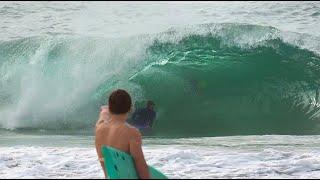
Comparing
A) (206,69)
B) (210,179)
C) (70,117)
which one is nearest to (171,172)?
(210,179)

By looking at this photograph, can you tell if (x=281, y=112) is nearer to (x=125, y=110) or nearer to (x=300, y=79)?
(x=300, y=79)

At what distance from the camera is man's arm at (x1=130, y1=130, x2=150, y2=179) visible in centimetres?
423

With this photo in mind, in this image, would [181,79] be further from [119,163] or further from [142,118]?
[119,163]

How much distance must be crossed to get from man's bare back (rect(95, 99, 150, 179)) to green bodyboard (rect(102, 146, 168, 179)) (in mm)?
39

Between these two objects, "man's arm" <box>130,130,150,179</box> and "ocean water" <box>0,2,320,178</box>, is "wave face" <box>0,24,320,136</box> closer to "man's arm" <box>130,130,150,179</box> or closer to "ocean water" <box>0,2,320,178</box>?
"ocean water" <box>0,2,320,178</box>

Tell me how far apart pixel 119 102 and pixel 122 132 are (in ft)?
0.69

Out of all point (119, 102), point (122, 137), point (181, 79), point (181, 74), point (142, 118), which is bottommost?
point (142, 118)

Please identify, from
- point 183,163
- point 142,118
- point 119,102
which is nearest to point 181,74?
point 142,118

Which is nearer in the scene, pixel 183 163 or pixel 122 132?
pixel 122 132

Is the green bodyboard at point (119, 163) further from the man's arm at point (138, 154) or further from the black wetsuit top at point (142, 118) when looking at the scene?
the black wetsuit top at point (142, 118)

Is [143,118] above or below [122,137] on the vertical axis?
below

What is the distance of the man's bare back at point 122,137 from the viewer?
13.9 feet

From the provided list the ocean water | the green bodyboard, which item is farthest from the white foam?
the ocean water

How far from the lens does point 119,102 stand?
4.29m
